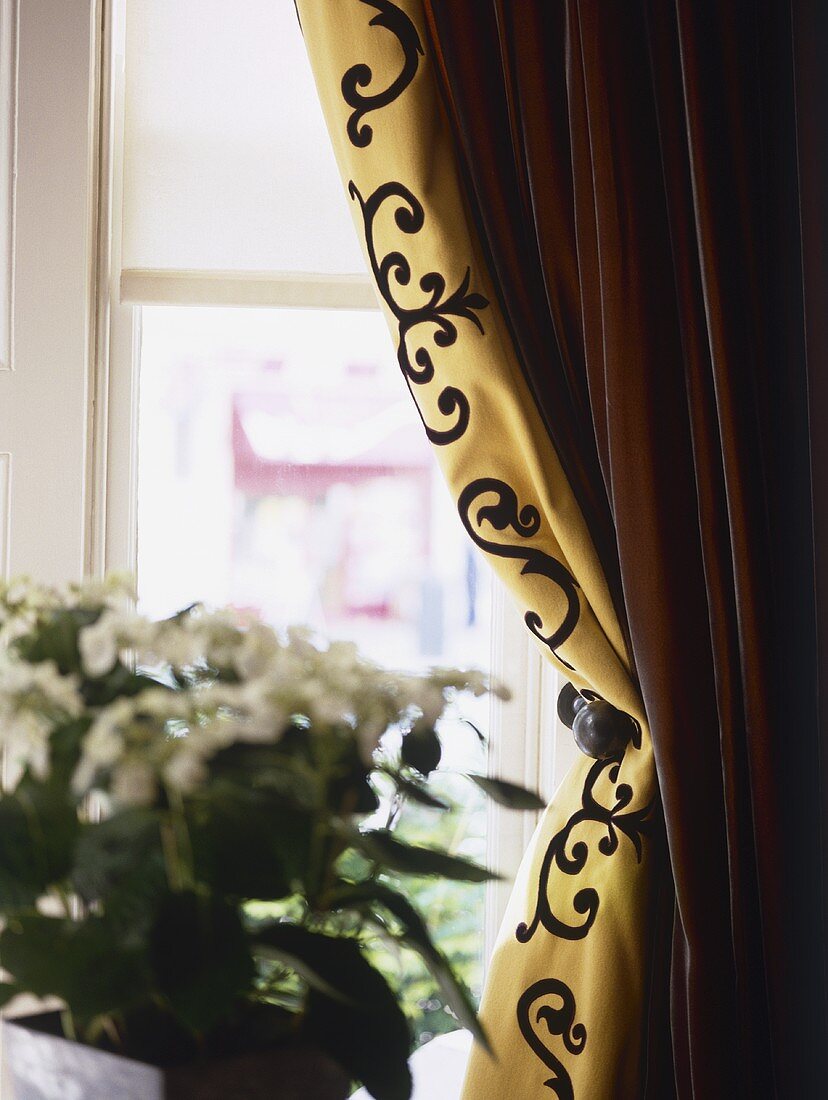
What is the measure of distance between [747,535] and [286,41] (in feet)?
3.34

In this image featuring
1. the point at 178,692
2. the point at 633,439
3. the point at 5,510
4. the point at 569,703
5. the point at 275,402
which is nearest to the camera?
the point at 178,692

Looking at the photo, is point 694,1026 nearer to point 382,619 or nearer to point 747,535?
point 747,535

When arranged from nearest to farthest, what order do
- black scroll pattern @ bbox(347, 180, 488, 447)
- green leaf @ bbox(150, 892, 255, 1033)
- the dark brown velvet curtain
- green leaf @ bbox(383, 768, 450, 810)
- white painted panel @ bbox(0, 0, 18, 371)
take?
green leaf @ bbox(150, 892, 255, 1033) → green leaf @ bbox(383, 768, 450, 810) → the dark brown velvet curtain → black scroll pattern @ bbox(347, 180, 488, 447) → white painted panel @ bbox(0, 0, 18, 371)

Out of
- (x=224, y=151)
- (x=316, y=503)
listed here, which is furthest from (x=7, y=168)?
(x=316, y=503)

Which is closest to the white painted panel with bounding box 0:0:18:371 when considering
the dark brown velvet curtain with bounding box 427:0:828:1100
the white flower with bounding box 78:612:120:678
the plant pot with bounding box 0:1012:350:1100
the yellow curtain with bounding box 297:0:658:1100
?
the yellow curtain with bounding box 297:0:658:1100

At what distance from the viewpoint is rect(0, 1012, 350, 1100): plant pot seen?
576 millimetres

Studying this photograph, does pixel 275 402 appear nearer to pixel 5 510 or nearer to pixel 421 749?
pixel 5 510

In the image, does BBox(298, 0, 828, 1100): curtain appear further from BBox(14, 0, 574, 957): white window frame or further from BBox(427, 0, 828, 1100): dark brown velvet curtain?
BBox(14, 0, 574, 957): white window frame

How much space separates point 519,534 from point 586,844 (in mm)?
381

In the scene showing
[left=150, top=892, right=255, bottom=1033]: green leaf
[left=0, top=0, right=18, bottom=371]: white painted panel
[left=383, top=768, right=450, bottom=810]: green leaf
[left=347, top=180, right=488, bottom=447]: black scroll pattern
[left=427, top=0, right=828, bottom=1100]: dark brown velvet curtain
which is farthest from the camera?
[left=0, top=0, right=18, bottom=371]: white painted panel

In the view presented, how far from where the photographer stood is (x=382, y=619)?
4.91 feet

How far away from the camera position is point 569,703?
127cm

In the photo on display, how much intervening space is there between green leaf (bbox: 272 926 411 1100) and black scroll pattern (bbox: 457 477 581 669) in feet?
2.06

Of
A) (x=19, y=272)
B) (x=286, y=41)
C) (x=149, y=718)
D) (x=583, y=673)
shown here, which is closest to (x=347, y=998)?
(x=149, y=718)
